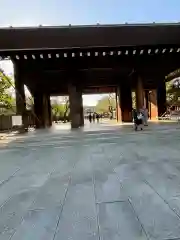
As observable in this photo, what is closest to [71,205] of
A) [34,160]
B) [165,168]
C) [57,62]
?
[165,168]

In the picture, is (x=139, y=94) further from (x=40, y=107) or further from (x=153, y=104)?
(x=40, y=107)

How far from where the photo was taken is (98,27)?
1491cm

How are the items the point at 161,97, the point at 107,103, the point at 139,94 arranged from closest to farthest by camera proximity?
1. the point at 139,94
2. the point at 161,97
3. the point at 107,103

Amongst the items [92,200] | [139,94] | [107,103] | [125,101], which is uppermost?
[107,103]

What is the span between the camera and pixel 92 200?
387 centimetres

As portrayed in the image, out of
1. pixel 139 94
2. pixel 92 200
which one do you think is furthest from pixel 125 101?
pixel 92 200

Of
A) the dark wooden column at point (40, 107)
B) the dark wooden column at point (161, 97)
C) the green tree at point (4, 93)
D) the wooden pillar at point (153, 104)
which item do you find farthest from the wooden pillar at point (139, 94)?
the green tree at point (4, 93)

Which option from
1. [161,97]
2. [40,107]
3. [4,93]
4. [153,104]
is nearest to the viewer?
[4,93]

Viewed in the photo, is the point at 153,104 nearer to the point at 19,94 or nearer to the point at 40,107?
the point at 40,107

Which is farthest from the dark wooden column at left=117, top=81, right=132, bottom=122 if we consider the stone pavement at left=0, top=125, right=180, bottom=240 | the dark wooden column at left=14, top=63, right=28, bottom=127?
the stone pavement at left=0, top=125, right=180, bottom=240

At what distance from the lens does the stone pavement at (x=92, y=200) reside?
288 cm

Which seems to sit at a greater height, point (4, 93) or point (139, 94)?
point (4, 93)

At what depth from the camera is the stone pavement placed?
9.46 ft

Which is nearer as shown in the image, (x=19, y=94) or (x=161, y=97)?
(x=19, y=94)
